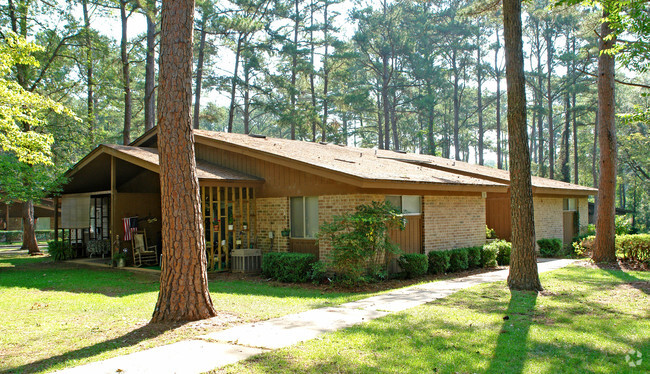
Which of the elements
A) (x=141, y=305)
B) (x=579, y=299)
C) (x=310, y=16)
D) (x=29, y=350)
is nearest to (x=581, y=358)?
(x=579, y=299)

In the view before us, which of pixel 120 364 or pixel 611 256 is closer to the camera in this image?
pixel 120 364

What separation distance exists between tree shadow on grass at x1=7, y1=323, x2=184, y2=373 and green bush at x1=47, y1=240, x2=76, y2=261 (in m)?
12.8

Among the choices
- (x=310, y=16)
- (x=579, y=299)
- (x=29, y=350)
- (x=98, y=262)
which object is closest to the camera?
(x=29, y=350)

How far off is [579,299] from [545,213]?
11.6 metres

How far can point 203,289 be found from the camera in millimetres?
7219

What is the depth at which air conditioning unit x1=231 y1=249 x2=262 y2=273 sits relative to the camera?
13039 millimetres

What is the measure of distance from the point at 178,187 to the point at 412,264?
669 centimetres

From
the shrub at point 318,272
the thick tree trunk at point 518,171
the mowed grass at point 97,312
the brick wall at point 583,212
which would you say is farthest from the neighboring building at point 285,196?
the brick wall at point 583,212

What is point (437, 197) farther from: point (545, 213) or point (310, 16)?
point (310, 16)

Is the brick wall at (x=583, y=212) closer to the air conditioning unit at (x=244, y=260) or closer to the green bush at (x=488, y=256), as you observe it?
the green bush at (x=488, y=256)

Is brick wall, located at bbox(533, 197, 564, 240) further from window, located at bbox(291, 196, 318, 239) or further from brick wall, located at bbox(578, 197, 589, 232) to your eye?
window, located at bbox(291, 196, 318, 239)

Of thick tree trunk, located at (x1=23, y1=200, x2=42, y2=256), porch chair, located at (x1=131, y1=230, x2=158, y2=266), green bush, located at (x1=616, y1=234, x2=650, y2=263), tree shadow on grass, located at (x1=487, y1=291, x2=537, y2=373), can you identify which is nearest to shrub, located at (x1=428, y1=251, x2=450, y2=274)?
tree shadow on grass, located at (x1=487, y1=291, x2=537, y2=373)

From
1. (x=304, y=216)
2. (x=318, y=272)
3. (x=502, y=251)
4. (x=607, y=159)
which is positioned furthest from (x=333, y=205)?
(x=607, y=159)

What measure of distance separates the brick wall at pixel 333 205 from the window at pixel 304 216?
1.55 feet
